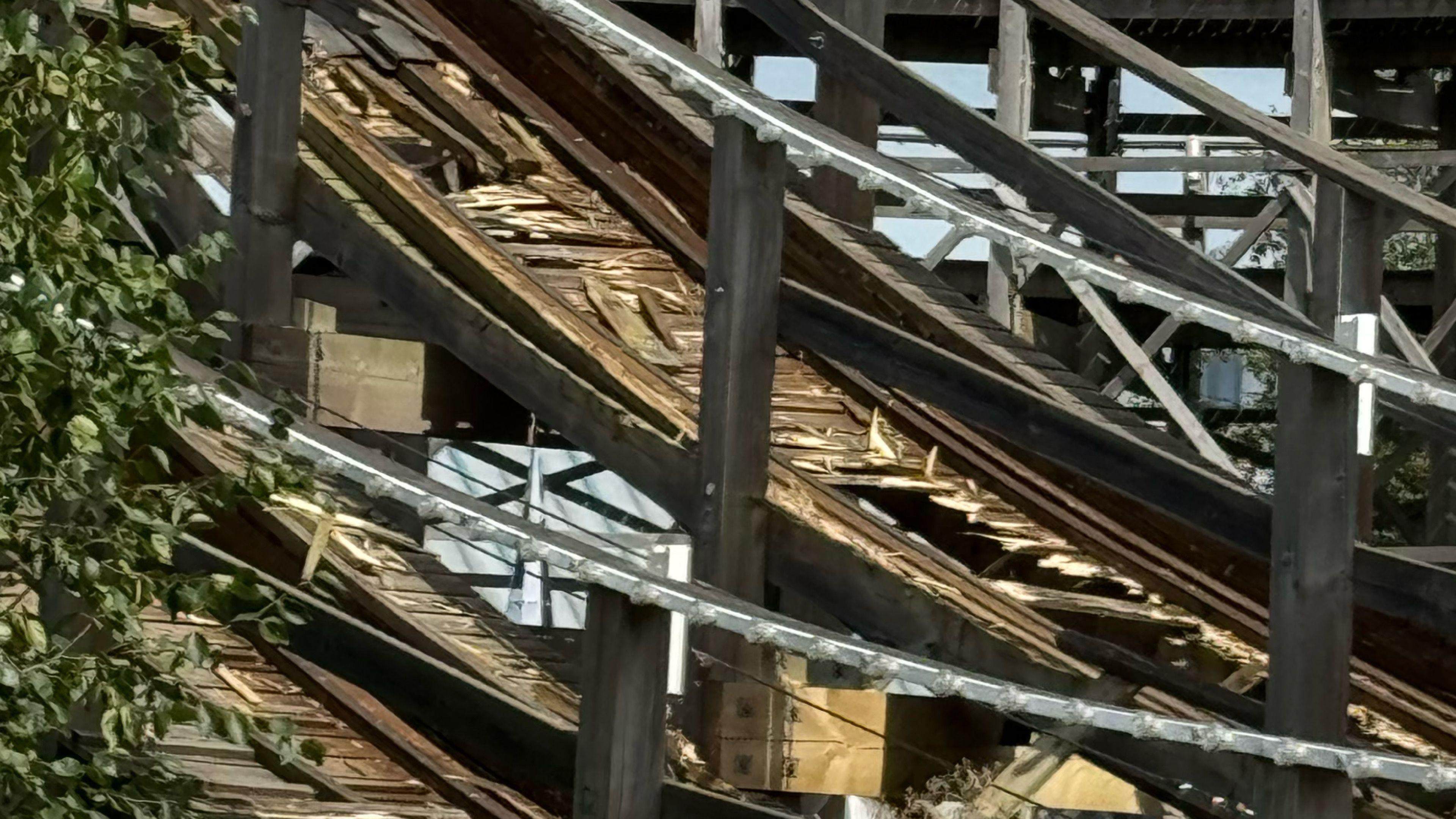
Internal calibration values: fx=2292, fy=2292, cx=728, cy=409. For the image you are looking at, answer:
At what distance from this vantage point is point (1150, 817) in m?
6.86

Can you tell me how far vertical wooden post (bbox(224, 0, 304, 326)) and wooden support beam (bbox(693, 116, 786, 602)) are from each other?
121 centimetres

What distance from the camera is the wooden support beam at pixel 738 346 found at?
181 inches

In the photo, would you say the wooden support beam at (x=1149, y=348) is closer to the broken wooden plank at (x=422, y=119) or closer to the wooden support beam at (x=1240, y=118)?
the broken wooden plank at (x=422, y=119)

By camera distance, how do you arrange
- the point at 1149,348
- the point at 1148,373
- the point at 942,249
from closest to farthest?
the point at 1148,373 < the point at 1149,348 < the point at 942,249

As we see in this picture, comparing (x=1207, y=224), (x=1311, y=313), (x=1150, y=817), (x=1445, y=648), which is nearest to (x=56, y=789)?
(x=1445, y=648)

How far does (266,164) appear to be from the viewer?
17.7 feet

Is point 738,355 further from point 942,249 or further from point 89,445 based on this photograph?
point 942,249

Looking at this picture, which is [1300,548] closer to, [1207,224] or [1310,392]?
[1310,392]

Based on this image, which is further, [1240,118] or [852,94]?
[852,94]

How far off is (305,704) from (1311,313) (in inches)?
196

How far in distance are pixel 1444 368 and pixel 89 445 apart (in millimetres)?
8369

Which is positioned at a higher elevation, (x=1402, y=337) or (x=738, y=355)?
(x=1402, y=337)

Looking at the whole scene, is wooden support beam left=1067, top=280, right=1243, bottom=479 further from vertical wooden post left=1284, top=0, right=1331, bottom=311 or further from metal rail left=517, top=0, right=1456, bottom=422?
metal rail left=517, top=0, right=1456, bottom=422

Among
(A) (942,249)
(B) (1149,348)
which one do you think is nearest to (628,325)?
(B) (1149,348)
